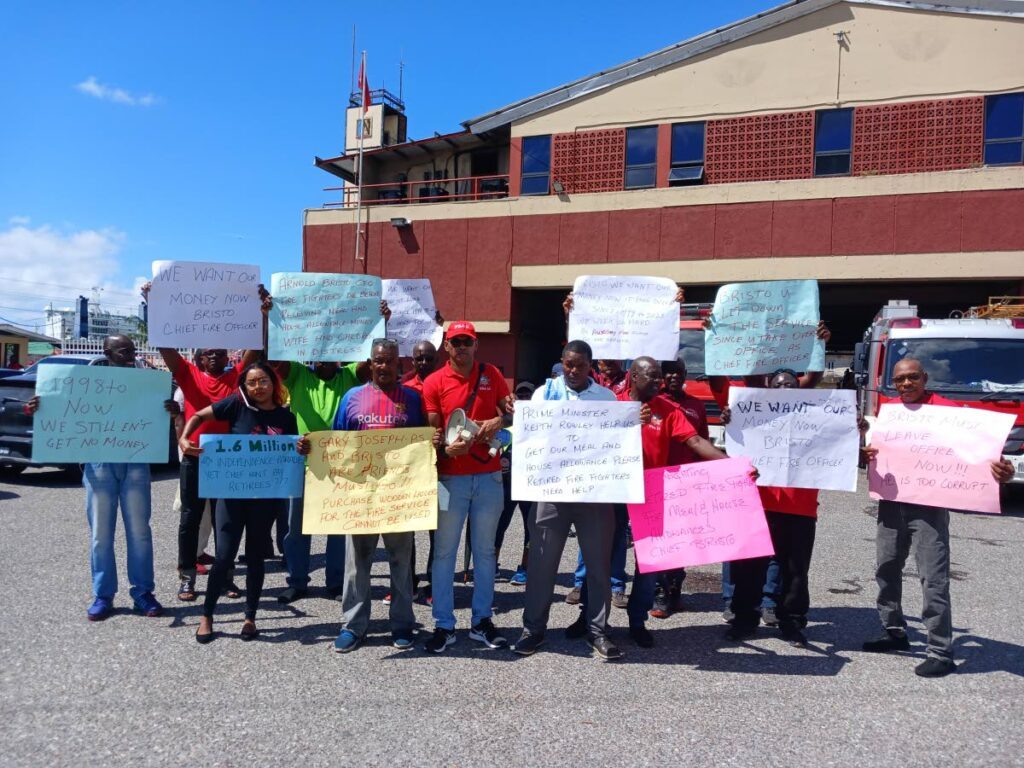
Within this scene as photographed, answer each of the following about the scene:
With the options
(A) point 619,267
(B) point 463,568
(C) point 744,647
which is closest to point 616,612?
(C) point 744,647

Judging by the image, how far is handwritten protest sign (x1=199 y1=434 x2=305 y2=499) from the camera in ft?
15.1

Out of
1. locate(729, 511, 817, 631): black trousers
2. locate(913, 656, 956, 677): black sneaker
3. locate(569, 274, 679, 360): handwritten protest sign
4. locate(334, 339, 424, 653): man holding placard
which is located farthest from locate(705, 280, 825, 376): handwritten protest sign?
locate(334, 339, 424, 653): man holding placard

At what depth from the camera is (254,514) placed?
Answer: 4.72 m

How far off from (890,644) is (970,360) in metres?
7.06

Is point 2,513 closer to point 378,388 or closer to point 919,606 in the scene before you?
point 378,388

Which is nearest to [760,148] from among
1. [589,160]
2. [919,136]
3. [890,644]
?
[919,136]

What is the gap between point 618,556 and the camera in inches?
212

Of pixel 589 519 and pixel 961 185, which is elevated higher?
pixel 961 185

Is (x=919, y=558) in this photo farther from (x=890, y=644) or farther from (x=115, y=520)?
(x=115, y=520)

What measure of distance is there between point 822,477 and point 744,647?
1251mm

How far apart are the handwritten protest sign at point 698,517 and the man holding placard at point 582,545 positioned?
9.5 inches

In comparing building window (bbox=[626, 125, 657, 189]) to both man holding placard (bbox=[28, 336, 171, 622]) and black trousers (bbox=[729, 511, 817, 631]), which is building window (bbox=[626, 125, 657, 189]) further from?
man holding placard (bbox=[28, 336, 171, 622])

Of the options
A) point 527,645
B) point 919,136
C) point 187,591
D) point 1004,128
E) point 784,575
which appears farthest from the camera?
point 919,136

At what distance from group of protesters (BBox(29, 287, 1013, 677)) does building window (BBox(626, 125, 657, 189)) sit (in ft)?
53.4
